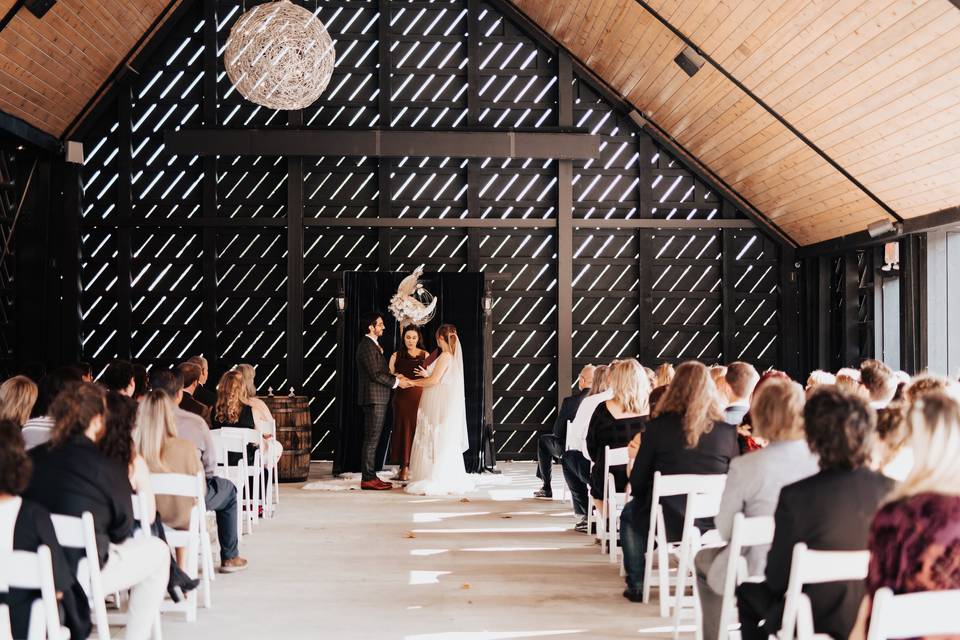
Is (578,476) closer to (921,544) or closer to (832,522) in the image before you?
(832,522)

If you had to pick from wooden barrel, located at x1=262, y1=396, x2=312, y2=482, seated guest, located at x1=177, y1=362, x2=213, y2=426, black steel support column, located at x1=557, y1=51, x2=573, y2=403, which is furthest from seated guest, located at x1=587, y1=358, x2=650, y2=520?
black steel support column, located at x1=557, y1=51, x2=573, y2=403

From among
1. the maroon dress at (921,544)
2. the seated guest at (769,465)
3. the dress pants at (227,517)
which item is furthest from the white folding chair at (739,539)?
the dress pants at (227,517)

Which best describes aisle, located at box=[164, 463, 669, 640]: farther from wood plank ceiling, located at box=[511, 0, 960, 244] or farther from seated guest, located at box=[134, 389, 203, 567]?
wood plank ceiling, located at box=[511, 0, 960, 244]

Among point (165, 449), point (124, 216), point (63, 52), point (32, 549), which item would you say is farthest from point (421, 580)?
point (124, 216)

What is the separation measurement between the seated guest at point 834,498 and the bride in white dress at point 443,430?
615 cm

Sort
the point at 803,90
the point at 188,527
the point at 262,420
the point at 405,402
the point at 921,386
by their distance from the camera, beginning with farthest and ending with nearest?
the point at 405,402 < the point at 803,90 < the point at 262,420 < the point at 188,527 < the point at 921,386

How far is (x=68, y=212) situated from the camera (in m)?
11.2

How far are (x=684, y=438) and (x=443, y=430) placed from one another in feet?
15.6

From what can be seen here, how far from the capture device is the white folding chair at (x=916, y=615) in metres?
2.22

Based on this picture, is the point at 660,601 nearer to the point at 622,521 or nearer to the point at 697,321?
the point at 622,521

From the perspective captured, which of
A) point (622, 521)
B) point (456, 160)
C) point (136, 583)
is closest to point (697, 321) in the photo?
point (456, 160)

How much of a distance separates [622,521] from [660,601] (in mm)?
491

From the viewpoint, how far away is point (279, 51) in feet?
25.3

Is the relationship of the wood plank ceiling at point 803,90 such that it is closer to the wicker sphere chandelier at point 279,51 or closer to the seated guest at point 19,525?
A: the wicker sphere chandelier at point 279,51
